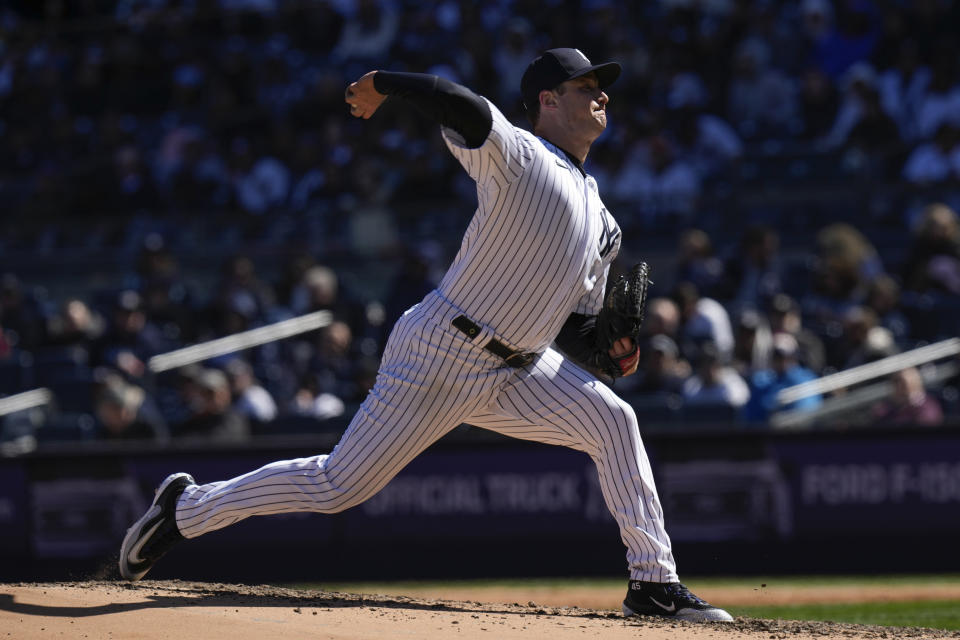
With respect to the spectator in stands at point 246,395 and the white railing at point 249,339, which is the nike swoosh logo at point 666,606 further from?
the white railing at point 249,339

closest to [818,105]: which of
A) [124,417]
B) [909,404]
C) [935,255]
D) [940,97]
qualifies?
[940,97]

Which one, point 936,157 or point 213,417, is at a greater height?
point 936,157

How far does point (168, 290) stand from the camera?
40.5 ft

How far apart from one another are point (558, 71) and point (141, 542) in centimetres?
229

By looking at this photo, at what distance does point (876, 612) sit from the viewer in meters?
7.03

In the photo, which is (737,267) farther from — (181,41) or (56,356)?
(181,41)

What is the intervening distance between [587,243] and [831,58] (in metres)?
9.08

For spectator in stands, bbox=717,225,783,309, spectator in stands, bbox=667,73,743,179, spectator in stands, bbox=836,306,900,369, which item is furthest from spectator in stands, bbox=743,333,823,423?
spectator in stands, bbox=667,73,743,179

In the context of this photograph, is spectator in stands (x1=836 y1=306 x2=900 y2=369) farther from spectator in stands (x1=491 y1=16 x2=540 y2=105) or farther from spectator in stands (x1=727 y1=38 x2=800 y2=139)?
spectator in stands (x1=491 y1=16 x2=540 y2=105)

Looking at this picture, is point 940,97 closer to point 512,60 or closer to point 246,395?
point 512,60

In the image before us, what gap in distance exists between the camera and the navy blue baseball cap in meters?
4.69

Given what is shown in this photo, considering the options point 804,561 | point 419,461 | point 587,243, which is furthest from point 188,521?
point 804,561

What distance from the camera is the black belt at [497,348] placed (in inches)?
181

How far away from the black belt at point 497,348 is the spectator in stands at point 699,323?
5.20 m
